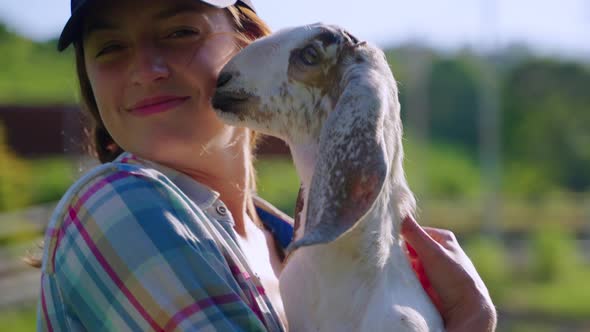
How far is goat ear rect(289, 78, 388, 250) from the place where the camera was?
1991 mm

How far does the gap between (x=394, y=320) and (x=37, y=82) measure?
11.6 meters

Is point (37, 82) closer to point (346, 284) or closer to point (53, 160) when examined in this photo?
point (53, 160)

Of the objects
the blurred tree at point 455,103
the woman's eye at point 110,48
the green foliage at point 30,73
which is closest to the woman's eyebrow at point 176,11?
the woman's eye at point 110,48

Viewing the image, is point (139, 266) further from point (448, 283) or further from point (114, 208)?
point (448, 283)

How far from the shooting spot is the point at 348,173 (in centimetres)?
199

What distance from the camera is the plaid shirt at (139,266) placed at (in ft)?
6.73

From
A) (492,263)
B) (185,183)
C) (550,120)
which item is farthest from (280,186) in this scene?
(185,183)

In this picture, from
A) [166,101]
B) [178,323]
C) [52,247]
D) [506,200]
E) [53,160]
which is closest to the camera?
[178,323]

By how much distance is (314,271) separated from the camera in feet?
7.43

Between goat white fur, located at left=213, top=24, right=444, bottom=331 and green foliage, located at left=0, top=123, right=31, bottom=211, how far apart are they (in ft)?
25.6

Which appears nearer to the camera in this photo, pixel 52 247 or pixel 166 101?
pixel 52 247

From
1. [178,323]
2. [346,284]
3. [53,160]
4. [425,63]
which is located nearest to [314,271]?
[346,284]

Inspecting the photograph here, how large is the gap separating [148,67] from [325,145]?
1.64 feet

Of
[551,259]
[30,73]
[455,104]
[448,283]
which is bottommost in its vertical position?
[455,104]
